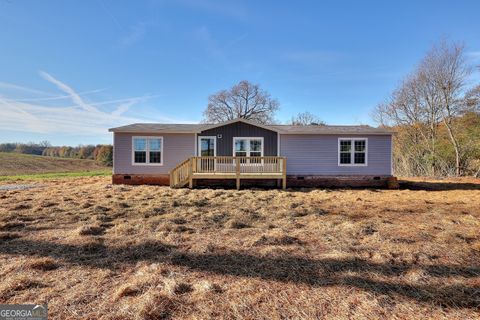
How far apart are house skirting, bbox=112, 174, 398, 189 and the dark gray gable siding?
1561 mm

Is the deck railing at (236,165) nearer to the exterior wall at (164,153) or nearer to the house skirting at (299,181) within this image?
the house skirting at (299,181)

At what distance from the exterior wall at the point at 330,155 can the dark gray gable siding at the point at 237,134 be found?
1.94 feet

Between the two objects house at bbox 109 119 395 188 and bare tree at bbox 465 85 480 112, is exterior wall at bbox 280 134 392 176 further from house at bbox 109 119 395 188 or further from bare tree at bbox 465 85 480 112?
Result: bare tree at bbox 465 85 480 112

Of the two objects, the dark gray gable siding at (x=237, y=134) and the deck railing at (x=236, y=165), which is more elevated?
the dark gray gable siding at (x=237, y=134)

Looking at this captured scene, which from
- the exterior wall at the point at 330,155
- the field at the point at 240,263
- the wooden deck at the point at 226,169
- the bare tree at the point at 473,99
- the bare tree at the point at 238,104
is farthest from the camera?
the bare tree at the point at 238,104

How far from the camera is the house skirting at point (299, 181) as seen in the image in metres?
12.9

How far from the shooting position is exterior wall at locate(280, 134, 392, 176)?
13.2 metres

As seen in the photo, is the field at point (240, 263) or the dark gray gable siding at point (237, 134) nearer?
the field at point (240, 263)

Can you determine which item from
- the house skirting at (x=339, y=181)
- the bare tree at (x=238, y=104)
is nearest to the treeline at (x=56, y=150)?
the bare tree at (x=238, y=104)

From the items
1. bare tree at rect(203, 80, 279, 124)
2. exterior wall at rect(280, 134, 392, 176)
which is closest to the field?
exterior wall at rect(280, 134, 392, 176)

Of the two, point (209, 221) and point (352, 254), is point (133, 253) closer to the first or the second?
point (209, 221)

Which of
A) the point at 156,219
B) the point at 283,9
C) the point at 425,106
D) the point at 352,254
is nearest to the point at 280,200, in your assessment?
the point at 156,219

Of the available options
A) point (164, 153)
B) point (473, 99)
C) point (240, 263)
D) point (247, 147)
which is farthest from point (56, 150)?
point (473, 99)

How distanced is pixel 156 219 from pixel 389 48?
19520 millimetres
